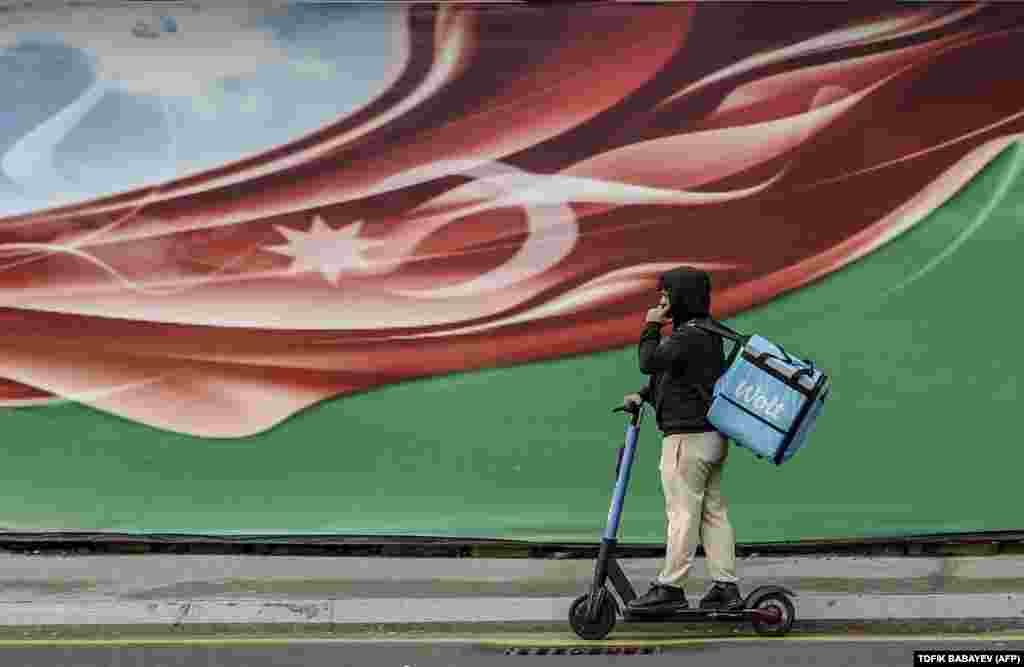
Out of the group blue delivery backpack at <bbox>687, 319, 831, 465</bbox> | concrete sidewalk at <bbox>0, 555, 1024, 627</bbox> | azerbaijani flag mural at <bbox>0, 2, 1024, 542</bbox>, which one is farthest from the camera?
azerbaijani flag mural at <bbox>0, 2, 1024, 542</bbox>

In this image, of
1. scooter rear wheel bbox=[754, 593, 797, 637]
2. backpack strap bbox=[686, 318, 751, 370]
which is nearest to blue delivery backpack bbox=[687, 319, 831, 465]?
backpack strap bbox=[686, 318, 751, 370]

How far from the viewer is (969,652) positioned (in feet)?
26.9

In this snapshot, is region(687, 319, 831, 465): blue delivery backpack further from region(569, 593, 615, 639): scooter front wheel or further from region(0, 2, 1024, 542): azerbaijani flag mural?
region(0, 2, 1024, 542): azerbaijani flag mural

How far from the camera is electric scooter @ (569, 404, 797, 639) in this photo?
850 cm

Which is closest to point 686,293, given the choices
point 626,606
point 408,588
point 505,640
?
point 626,606

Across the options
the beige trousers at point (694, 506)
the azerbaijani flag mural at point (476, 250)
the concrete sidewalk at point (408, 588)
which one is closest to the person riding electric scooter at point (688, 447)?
the beige trousers at point (694, 506)

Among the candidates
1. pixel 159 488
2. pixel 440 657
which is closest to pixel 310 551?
pixel 159 488

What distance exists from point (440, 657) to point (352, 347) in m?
2.72

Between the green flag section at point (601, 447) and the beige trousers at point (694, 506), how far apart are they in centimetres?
192

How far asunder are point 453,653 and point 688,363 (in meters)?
1.78

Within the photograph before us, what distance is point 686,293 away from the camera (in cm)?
856

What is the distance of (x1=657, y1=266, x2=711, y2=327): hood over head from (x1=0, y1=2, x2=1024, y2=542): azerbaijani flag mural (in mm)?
1893

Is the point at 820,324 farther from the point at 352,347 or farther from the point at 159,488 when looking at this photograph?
the point at 159,488

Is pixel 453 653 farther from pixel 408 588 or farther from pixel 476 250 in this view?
pixel 476 250
